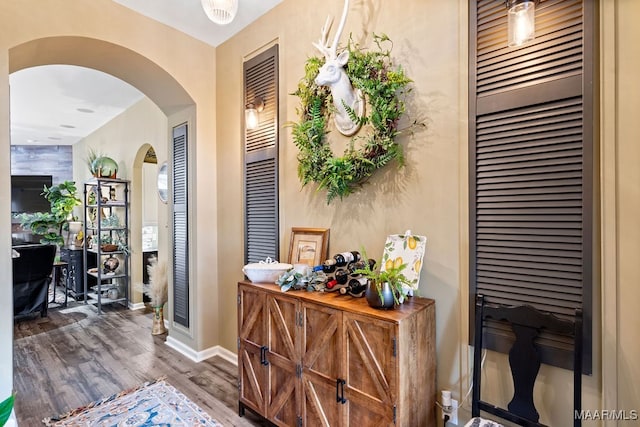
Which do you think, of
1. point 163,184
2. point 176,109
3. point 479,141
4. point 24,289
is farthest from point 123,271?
point 479,141

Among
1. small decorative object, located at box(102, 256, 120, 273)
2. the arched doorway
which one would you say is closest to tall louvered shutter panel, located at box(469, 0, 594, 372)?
the arched doorway

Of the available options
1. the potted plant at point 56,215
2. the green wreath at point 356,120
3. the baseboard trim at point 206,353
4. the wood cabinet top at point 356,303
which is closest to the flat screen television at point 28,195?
the potted plant at point 56,215

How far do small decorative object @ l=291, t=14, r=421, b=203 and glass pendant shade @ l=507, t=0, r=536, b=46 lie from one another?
598 millimetres

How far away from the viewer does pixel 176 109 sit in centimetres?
363

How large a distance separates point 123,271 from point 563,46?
6.16m

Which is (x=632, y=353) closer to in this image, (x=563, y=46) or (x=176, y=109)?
(x=563, y=46)

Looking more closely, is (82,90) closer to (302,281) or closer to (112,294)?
(112,294)

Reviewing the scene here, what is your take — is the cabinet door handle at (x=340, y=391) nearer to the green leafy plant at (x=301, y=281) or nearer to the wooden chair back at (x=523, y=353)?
the green leafy plant at (x=301, y=281)

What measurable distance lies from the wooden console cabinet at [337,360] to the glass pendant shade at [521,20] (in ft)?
4.48

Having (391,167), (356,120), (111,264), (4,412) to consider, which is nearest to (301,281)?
(391,167)

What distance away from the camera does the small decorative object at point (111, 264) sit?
527 centimetres

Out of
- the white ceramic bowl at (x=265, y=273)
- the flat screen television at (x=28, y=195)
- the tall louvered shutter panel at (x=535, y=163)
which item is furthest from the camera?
the flat screen television at (x=28, y=195)

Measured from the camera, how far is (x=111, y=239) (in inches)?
217

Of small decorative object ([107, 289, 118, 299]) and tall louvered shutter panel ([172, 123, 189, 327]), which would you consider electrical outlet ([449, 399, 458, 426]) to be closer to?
tall louvered shutter panel ([172, 123, 189, 327])
